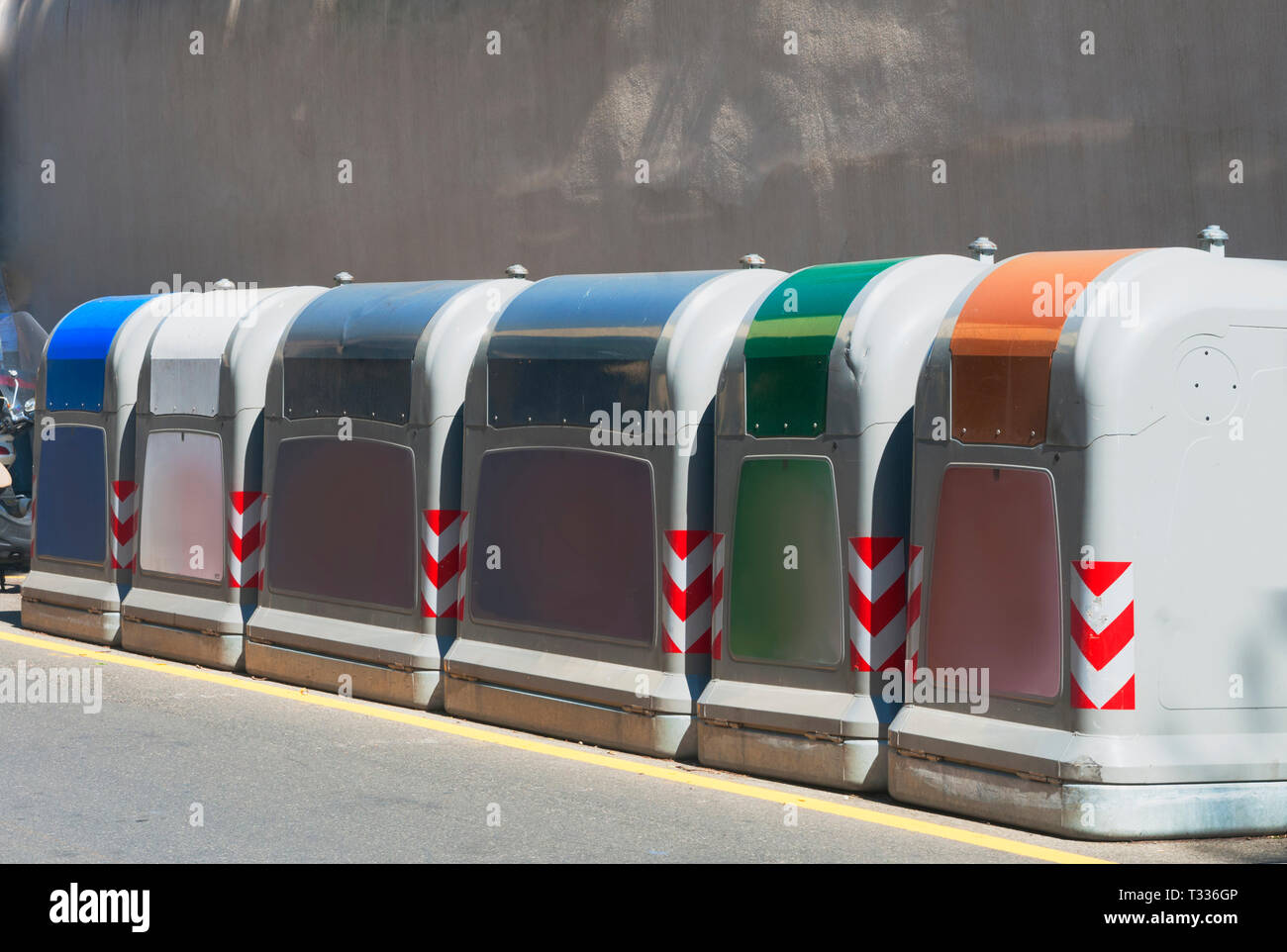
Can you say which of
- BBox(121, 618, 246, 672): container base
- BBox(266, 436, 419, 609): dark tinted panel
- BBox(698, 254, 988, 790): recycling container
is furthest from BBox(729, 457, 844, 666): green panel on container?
BBox(121, 618, 246, 672): container base

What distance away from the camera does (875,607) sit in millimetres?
6793

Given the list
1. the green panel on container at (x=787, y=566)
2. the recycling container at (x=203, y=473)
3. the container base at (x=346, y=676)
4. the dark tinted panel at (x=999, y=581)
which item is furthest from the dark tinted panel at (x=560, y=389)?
the recycling container at (x=203, y=473)

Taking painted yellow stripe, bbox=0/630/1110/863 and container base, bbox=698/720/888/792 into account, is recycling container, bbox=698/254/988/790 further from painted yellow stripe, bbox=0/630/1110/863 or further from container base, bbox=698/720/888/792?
painted yellow stripe, bbox=0/630/1110/863

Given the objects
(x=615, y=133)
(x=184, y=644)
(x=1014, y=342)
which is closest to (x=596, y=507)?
(x=1014, y=342)

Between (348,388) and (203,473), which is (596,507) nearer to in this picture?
(348,388)

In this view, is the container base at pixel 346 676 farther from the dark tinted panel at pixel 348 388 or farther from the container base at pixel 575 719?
the dark tinted panel at pixel 348 388

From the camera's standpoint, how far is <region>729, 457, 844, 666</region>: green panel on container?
692cm

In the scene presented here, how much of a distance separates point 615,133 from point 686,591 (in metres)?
8.76

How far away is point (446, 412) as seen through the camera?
8.71 meters

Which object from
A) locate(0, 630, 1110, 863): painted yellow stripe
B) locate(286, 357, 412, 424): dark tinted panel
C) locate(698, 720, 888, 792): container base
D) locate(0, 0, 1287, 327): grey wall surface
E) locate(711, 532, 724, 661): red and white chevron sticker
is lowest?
locate(0, 630, 1110, 863): painted yellow stripe

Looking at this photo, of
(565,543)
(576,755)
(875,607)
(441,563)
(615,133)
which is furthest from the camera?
(615,133)

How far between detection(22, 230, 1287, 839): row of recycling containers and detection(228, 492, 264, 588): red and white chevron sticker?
0.07 feet
